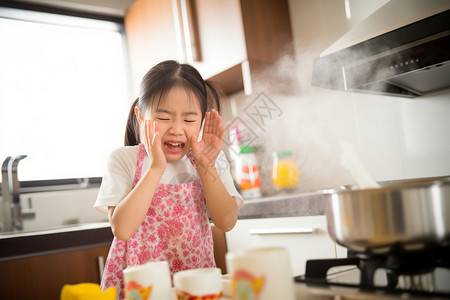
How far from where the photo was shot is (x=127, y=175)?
1184 millimetres

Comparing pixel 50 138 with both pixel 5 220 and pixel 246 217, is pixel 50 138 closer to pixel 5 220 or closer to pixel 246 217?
pixel 5 220

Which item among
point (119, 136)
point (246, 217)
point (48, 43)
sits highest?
point (48, 43)

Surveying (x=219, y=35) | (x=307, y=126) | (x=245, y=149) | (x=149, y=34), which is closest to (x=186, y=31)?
(x=219, y=35)

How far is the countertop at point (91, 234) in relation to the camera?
1.60 meters

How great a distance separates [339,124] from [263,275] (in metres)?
1.63

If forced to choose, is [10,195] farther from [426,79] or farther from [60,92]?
[426,79]

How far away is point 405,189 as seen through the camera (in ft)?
1.68

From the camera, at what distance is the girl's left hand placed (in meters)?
1.05

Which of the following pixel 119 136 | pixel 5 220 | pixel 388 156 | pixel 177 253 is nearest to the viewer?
pixel 177 253

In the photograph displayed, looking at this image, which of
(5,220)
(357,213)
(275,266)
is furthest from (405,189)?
(5,220)

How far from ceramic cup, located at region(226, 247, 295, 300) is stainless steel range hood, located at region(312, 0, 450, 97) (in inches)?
41.5

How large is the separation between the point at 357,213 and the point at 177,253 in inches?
26.7

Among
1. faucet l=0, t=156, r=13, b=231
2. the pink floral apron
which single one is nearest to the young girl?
the pink floral apron

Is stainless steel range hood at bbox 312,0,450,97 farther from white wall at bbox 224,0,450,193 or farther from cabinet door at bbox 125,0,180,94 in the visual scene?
cabinet door at bbox 125,0,180,94
